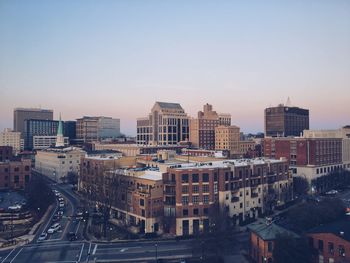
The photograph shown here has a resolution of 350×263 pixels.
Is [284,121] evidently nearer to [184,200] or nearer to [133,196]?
[133,196]

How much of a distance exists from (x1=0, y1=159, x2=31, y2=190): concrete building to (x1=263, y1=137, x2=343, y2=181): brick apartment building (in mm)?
68500

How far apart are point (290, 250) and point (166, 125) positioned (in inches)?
4901

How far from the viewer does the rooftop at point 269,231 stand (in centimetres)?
4128

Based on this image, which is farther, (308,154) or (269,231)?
(308,154)

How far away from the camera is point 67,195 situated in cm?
9044

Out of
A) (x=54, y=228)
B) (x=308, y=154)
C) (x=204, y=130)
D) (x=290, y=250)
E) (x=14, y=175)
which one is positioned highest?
(x=204, y=130)

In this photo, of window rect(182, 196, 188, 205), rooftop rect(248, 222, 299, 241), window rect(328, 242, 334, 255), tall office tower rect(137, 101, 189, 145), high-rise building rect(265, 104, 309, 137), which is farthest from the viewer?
high-rise building rect(265, 104, 309, 137)

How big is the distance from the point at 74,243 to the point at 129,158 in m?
39.6

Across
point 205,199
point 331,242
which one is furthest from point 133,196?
point 331,242

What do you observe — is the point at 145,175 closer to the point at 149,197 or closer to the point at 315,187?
the point at 149,197

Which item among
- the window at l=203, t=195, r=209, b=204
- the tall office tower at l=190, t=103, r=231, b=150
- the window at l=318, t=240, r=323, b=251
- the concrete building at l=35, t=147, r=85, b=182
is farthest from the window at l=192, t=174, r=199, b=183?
the tall office tower at l=190, t=103, r=231, b=150

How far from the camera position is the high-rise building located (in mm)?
178000

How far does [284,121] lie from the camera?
177m

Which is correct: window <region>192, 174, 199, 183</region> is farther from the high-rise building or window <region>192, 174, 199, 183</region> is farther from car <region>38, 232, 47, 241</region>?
the high-rise building
